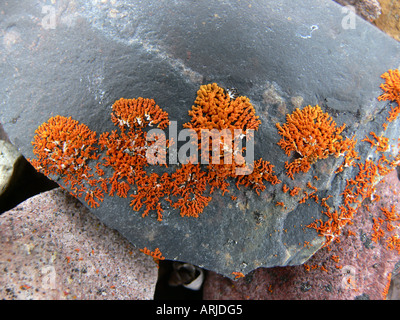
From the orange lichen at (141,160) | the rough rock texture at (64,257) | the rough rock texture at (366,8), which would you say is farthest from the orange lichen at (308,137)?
the rough rock texture at (366,8)

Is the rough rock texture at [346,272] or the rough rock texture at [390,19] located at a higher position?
the rough rock texture at [390,19]

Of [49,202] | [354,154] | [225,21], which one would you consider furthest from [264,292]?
[225,21]

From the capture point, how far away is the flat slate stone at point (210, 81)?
2537 millimetres

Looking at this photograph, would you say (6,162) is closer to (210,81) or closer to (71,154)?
(71,154)

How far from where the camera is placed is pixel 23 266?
232cm

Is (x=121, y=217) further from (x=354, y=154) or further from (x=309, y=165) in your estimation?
(x=354, y=154)

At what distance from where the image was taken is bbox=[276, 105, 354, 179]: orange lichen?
99.9 inches

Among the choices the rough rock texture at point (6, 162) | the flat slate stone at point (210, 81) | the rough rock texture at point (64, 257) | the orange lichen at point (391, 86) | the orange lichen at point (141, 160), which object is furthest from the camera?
the rough rock texture at point (6, 162)

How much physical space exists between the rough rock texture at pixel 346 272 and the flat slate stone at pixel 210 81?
579 mm

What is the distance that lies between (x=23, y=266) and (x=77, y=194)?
2.38ft

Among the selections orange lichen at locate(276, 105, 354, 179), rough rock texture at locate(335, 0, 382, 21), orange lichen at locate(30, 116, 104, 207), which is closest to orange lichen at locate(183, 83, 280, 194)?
orange lichen at locate(276, 105, 354, 179)

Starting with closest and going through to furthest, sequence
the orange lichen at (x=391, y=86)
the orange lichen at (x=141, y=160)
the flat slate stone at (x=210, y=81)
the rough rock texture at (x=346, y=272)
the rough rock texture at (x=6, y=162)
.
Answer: the orange lichen at (x=141, y=160), the flat slate stone at (x=210, y=81), the orange lichen at (x=391, y=86), the rough rock texture at (x=346, y=272), the rough rock texture at (x=6, y=162)

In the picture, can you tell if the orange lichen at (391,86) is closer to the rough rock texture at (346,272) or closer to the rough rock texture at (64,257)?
the rough rock texture at (346,272)

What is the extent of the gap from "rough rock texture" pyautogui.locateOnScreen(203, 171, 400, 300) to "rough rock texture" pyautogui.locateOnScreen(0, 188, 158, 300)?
4.93ft
